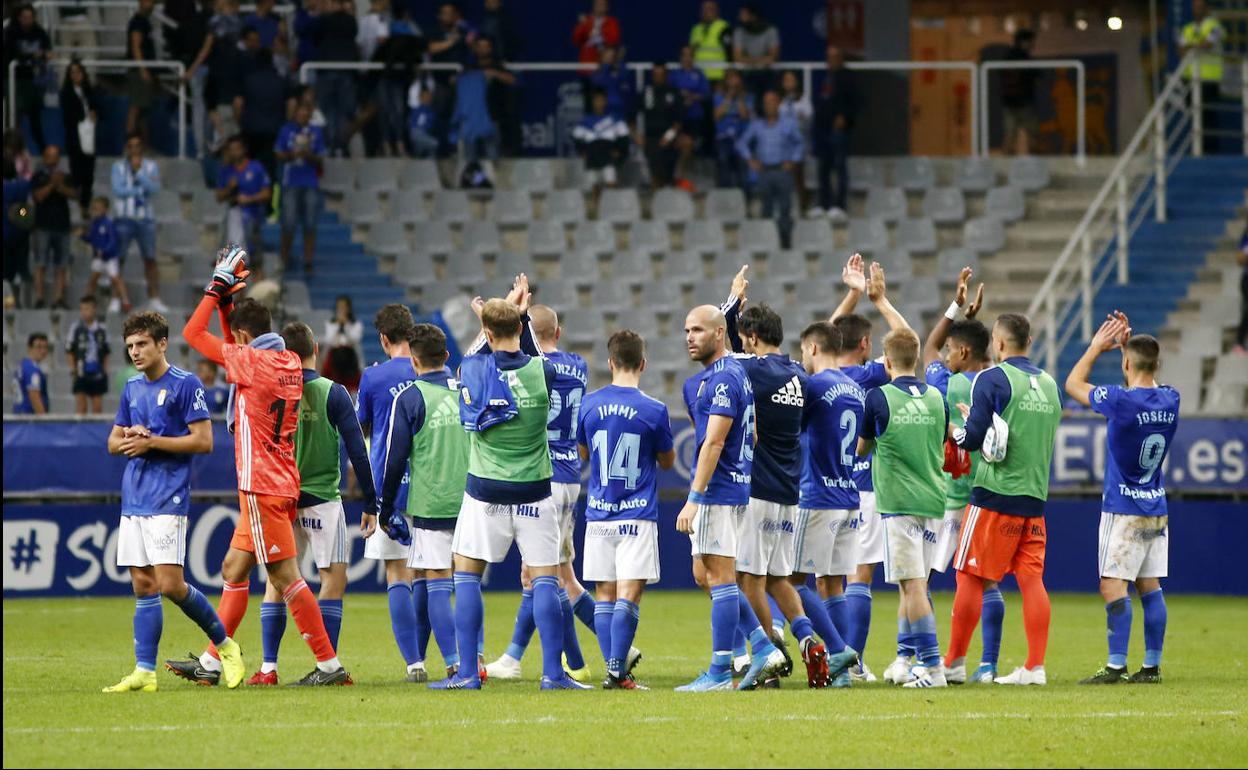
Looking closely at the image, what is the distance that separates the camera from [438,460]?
12.1 m

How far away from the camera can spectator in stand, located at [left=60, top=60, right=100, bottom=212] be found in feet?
80.2

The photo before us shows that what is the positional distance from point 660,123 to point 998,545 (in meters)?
14.9

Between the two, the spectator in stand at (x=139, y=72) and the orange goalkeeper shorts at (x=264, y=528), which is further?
the spectator in stand at (x=139, y=72)

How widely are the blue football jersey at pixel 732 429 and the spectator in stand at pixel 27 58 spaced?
16266mm

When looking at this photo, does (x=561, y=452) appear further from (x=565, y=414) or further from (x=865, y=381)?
(x=865, y=381)

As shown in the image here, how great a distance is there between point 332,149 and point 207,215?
190 cm

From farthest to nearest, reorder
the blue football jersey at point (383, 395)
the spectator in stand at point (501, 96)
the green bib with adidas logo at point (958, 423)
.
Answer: the spectator in stand at point (501, 96)
the green bib with adidas logo at point (958, 423)
the blue football jersey at point (383, 395)

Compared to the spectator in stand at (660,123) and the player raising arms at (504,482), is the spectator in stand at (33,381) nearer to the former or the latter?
the spectator in stand at (660,123)

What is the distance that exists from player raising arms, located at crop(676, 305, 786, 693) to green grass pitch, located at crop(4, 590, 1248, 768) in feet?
1.03

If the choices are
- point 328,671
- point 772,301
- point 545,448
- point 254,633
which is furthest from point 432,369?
point 772,301

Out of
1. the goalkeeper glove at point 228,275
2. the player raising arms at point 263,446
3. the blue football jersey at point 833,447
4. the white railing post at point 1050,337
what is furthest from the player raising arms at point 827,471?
the white railing post at point 1050,337

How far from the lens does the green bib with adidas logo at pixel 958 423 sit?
1287 cm

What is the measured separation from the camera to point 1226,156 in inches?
1062

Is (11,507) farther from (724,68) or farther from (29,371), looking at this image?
(724,68)
